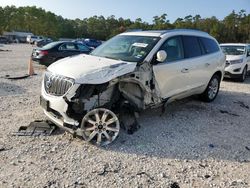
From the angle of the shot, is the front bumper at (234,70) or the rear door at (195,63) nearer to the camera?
the rear door at (195,63)

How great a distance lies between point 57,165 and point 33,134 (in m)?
1.28

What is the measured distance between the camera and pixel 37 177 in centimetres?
399

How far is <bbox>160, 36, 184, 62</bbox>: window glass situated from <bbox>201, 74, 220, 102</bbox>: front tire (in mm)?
1913

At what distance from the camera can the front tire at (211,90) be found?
8281 millimetres

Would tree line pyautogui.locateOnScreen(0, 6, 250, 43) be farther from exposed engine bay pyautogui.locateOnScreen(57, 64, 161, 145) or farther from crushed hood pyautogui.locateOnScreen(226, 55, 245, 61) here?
exposed engine bay pyautogui.locateOnScreen(57, 64, 161, 145)

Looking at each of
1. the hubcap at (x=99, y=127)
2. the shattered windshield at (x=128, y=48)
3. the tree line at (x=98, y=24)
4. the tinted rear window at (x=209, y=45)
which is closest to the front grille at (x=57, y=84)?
the hubcap at (x=99, y=127)

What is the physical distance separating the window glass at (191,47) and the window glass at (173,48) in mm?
209

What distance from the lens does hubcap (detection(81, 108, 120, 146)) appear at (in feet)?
16.7

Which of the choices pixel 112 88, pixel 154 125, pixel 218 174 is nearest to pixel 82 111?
pixel 112 88

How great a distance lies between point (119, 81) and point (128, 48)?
116 cm

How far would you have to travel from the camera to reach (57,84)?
521 cm

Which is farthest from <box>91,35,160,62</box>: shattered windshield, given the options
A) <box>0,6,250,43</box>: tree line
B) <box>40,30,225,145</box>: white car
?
→ <box>0,6,250,43</box>: tree line

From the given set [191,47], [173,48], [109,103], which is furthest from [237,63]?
[109,103]

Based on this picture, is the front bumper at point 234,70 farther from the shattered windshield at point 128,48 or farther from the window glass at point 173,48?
the shattered windshield at point 128,48
